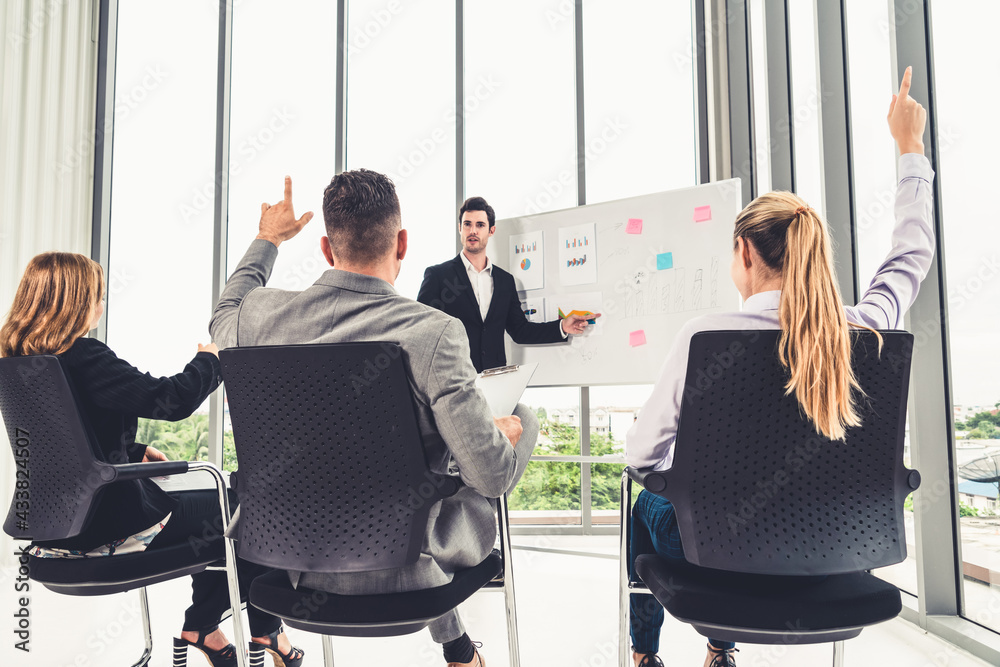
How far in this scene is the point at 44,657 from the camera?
6.64 ft

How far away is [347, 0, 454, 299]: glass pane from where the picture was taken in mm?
3838

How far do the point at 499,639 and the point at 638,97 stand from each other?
3.16 meters

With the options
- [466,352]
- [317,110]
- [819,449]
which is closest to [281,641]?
[466,352]

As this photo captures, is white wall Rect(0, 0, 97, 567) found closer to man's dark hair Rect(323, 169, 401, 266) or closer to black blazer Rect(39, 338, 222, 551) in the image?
black blazer Rect(39, 338, 222, 551)

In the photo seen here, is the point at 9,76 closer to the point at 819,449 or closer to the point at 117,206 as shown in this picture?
the point at 117,206

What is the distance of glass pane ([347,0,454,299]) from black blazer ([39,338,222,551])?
237 centimetres

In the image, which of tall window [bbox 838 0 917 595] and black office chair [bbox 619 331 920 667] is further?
tall window [bbox 838 0 917 595]

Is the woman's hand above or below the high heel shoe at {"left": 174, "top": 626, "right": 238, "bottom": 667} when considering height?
above

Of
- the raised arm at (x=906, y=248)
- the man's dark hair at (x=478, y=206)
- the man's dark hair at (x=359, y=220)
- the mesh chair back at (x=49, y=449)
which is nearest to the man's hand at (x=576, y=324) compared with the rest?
the man's dark hair at (x=478, y=206)

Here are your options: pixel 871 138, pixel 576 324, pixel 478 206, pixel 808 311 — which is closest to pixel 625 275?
pixel 576 324

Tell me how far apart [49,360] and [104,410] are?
204 mm

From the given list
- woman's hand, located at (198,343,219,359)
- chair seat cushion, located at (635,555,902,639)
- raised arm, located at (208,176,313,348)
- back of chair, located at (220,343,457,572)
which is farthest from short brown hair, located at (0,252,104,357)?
chair seat cushion, located at (635,555,902,639)

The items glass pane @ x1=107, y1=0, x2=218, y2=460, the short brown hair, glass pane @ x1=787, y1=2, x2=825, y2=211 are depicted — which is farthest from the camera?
glass pane @ x1=107, y1=0, x2=218, y2=460

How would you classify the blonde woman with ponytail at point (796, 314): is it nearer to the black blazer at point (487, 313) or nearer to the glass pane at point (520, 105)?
the black blazer at point (487, 313)
